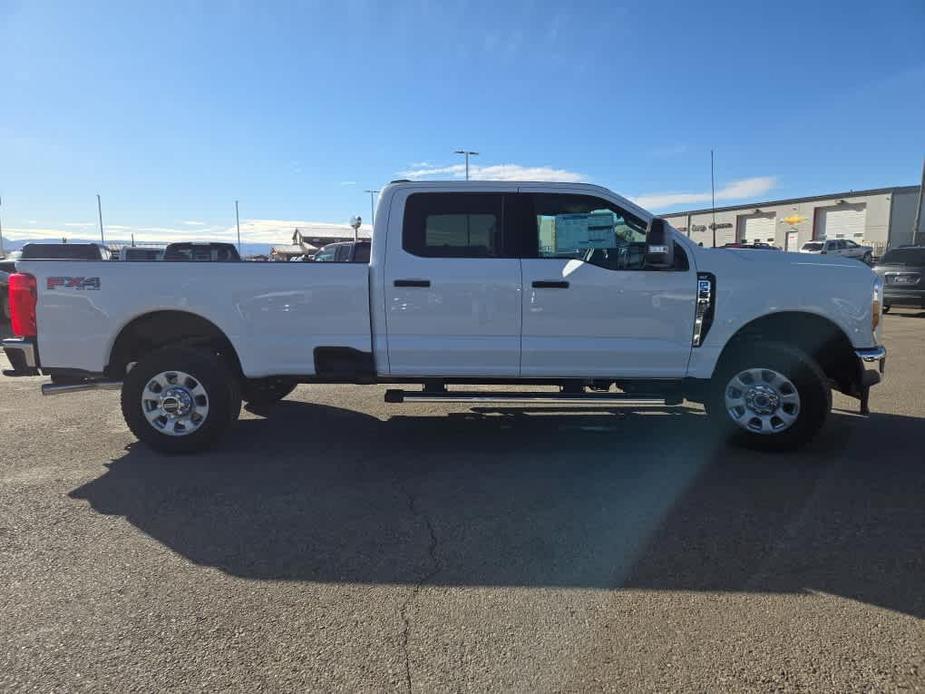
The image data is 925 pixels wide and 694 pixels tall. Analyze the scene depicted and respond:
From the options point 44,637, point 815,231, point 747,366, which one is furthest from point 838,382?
point 815,231

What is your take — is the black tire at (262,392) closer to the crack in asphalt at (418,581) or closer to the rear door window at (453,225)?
the rear door window at (453,225)

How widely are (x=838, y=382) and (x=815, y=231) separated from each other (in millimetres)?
52236

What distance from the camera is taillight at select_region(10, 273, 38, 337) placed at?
4.79 metres

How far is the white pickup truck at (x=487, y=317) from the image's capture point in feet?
15.6

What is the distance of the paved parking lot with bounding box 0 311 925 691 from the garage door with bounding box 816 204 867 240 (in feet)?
161

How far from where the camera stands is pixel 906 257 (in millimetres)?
14602

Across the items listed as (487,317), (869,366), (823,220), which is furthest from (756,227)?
(487,317)

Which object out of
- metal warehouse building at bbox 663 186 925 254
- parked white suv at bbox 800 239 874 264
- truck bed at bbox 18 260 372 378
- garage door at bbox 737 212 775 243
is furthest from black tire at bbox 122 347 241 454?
garage door at bbox 737 212 775 243

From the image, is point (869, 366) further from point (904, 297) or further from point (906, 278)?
point (906, 278)

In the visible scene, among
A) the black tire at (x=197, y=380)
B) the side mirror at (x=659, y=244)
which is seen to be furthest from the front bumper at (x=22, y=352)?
the side mirror at (x=659, y=244)

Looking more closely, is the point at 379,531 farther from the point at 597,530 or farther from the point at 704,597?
the point at 704,597

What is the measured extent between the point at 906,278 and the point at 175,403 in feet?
52.6

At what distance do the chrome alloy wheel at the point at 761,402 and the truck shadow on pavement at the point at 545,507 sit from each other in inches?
10.3

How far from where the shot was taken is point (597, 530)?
360cm
